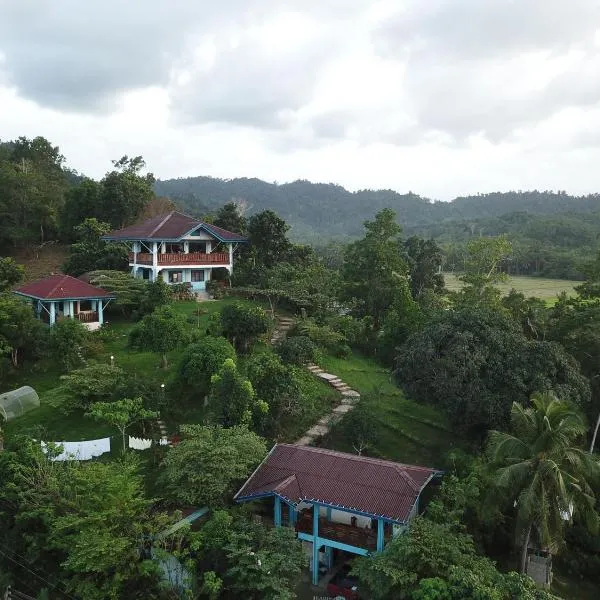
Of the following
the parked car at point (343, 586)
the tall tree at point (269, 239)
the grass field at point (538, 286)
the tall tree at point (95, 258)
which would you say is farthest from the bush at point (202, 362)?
the grass field at point (538, 286)

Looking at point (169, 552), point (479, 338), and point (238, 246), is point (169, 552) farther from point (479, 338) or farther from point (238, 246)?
point (238, 246)

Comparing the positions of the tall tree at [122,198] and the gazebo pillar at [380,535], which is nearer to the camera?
the gazebo pillar at [380,535]

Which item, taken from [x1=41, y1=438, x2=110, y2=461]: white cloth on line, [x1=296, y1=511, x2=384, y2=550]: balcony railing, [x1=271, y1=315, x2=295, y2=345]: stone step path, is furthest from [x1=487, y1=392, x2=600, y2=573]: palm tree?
[x1=271, y1=315, x2=295, y2=345]: stone step path

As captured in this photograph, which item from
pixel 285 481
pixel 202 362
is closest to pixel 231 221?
pixel 202 362

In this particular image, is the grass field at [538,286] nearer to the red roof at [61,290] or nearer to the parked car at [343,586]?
the red roof at [61,290]

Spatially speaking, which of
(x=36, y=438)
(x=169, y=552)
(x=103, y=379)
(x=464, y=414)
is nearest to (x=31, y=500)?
(x=36, y=438)

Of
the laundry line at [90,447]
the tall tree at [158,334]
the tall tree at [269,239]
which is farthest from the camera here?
the tall tree at [269,239]

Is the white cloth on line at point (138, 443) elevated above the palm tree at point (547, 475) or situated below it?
below
